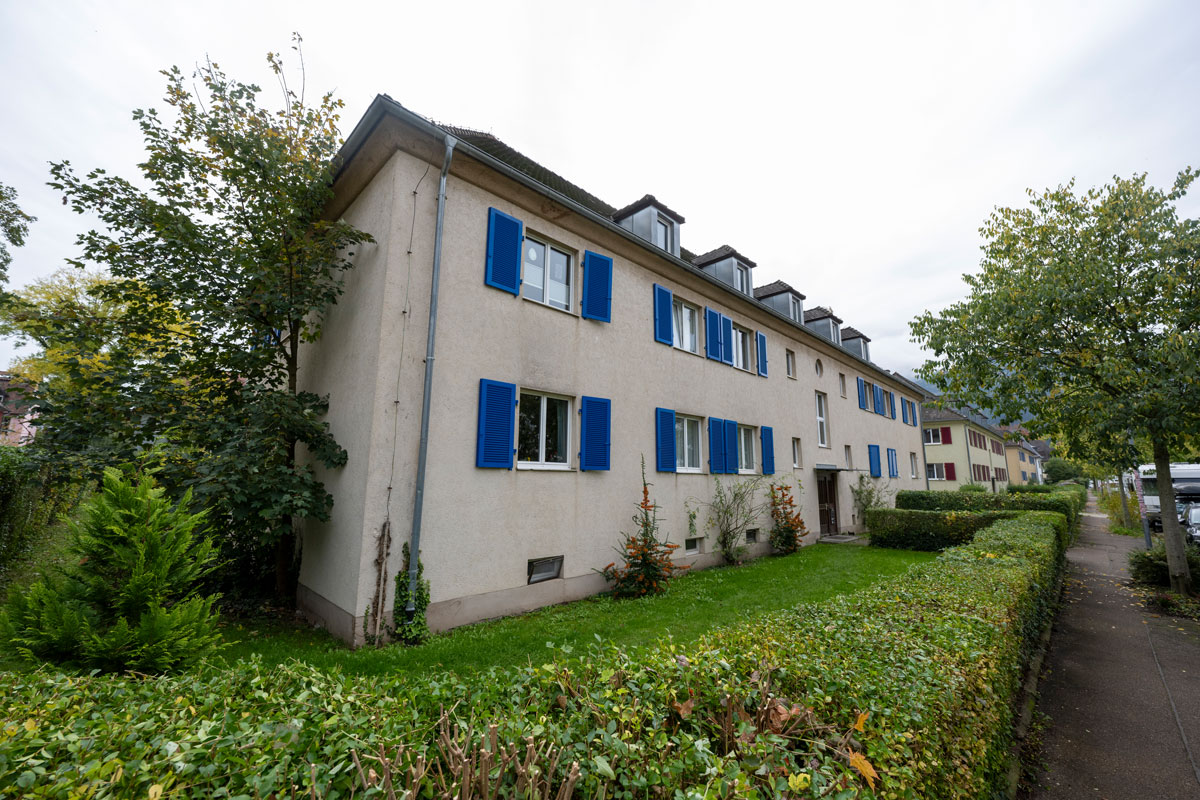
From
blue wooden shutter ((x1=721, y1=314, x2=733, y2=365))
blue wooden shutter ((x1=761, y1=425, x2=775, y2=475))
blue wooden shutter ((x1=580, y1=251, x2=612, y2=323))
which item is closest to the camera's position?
blue wooden shutter ((x1=580, y1=251, x2=612, y2=323))

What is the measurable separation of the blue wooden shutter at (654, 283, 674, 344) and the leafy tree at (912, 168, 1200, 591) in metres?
5.89

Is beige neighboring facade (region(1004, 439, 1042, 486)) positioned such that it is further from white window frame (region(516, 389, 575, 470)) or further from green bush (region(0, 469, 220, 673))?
green bush (region(0, 469, 220, 673))

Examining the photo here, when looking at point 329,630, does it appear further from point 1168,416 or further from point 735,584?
point 1168,416

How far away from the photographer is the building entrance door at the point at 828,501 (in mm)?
16281

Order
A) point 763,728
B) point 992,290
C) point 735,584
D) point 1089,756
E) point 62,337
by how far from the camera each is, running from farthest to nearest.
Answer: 1. point 992,290
2. point 735,584
3. point 62,337
4. point 1089,756
5. point 763,728

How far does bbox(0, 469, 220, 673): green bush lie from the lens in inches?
130

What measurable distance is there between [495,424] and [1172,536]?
1255 centimetres

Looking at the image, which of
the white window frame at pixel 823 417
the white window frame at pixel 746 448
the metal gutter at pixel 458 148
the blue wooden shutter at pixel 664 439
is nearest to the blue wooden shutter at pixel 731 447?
the white window frame at pixel 746 448

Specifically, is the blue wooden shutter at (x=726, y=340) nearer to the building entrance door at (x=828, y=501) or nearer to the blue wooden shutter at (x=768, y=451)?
the blue wooden shutter at (x=768, y=451)

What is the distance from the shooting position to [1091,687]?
545cm

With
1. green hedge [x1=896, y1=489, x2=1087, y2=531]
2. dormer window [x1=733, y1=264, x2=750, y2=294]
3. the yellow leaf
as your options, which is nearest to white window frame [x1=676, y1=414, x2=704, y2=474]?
dormer window [x1=733, y1=264, x2=750, y2=294]

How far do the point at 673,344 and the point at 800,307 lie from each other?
918cm

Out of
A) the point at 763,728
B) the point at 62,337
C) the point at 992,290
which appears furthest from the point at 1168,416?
the point at 62,337

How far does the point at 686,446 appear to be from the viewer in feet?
36.1
